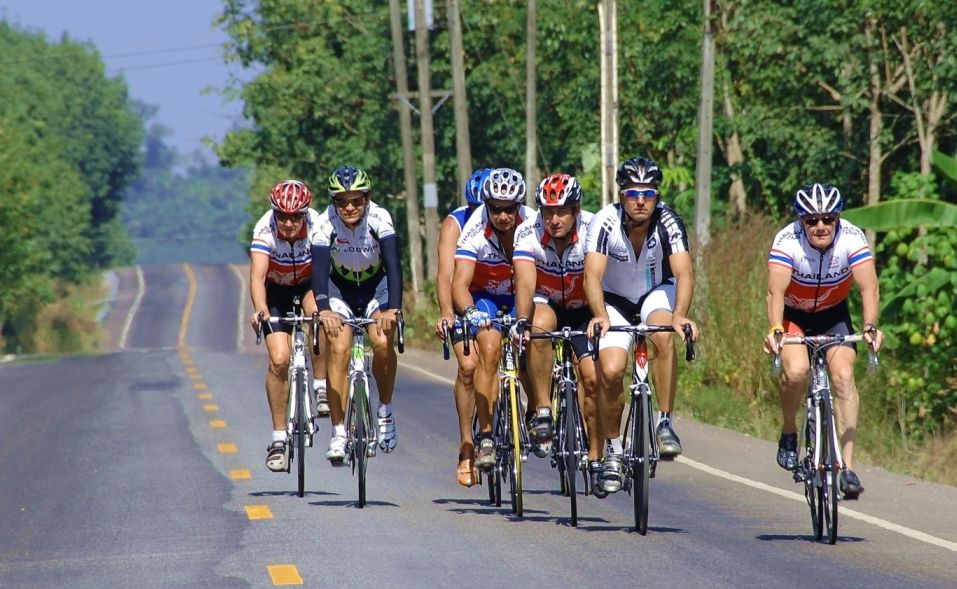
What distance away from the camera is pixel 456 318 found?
1175 centimetres

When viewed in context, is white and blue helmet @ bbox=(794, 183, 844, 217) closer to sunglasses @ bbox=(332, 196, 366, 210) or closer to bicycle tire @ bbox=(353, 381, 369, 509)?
sunglasses @ bbox=(332, 196, 366, 210)

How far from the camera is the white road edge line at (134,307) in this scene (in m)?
90.2

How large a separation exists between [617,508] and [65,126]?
128 meters

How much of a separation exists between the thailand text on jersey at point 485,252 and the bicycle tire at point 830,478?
243cm

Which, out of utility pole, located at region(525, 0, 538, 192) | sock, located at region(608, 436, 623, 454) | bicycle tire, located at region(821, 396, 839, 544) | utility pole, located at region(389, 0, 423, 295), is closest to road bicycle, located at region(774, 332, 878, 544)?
bicycle tire, located at region(821, 396, 839, 544)

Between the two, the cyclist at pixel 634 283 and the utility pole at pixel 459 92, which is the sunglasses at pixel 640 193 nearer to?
the cyclist at pixel 634 283

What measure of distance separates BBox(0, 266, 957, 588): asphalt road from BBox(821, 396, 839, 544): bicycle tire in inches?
6.3

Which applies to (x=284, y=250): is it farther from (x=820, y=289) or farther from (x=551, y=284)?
(x=820, y=289)

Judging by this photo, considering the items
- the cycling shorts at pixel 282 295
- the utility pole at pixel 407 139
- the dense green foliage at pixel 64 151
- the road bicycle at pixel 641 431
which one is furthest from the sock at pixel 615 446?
the dense green foliage at pixel 64 151

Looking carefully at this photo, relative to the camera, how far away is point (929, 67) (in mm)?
26250

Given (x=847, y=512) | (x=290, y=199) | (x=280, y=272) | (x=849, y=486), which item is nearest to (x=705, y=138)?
(x=280, y=272)

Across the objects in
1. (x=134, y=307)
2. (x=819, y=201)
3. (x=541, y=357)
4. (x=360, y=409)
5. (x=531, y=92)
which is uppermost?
(x=531, y=92)

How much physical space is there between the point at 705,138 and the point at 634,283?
13.9 metres

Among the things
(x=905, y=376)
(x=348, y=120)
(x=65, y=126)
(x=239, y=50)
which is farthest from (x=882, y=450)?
(x=65, y=126)
